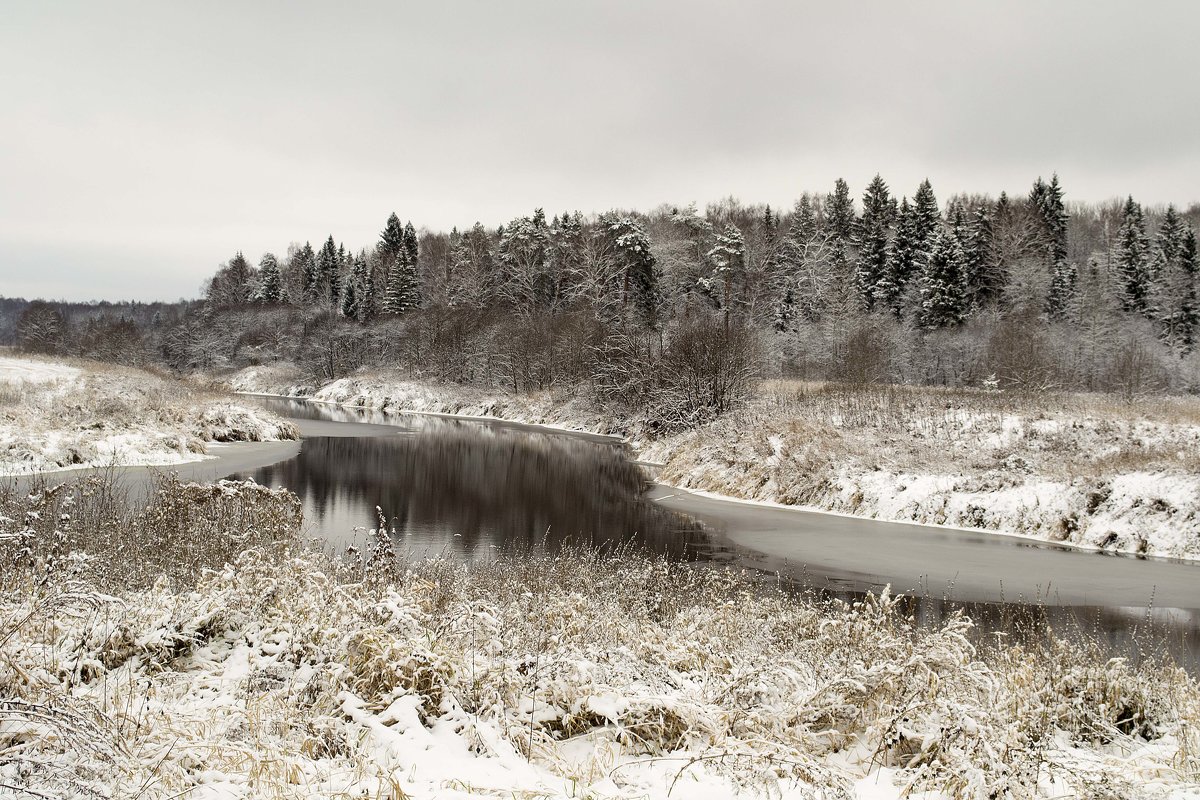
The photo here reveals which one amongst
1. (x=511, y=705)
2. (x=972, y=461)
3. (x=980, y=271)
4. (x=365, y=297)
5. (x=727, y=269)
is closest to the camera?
(x=511, y=705)

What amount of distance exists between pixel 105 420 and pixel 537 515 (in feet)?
52.0

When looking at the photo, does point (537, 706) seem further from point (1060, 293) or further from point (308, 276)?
point (308, 276)

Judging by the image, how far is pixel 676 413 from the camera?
3195cm

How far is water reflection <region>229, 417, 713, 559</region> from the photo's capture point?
48.9 feet

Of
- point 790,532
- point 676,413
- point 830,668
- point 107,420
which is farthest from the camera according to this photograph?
point 676,413

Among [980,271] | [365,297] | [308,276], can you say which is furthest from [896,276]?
[308,276]

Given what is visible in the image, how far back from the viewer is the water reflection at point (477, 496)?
14914 millimetres

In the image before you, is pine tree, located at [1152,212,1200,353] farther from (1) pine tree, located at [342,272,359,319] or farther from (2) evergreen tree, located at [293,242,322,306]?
(2) evergreen tree, located at [293,242,322,306]

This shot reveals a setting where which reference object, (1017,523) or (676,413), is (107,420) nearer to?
(676,413)

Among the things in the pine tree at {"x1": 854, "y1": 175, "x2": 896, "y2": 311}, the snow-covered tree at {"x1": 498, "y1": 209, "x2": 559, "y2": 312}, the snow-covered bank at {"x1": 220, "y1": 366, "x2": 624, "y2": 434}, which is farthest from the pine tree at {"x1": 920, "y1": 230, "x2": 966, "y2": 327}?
the snow-covered tree at {"x1": 498, "y1": 209, "x2": 559, "y2": 312}

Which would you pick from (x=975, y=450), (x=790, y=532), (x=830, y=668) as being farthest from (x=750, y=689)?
(x=975, y=450)

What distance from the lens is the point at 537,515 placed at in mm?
17828

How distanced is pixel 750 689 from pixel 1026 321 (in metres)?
44.7

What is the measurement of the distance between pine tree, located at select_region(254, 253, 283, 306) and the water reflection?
217ft
